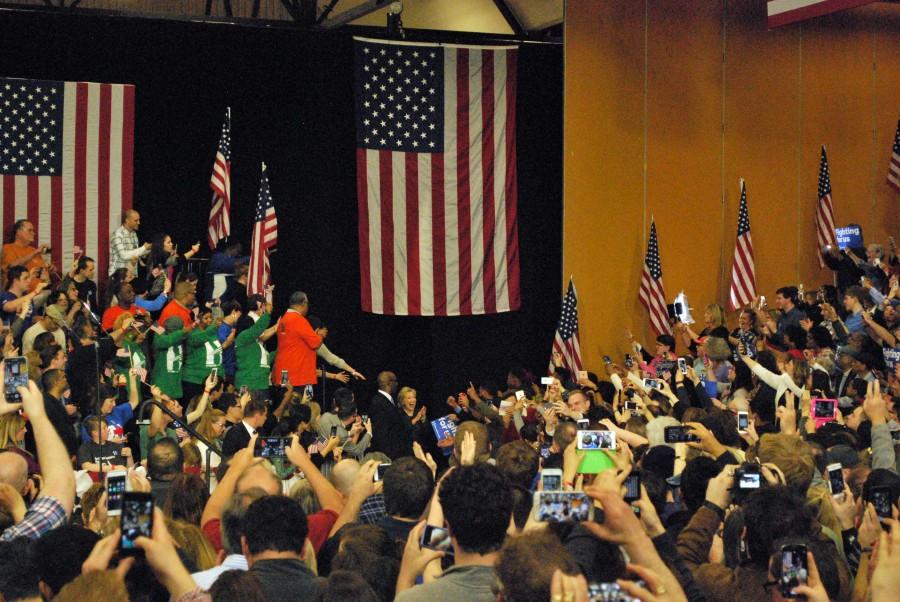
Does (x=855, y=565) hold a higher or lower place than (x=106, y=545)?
lower

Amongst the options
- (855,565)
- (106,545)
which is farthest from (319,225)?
→ (106,545)

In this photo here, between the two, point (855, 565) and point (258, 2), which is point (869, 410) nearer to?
point (855, 565)

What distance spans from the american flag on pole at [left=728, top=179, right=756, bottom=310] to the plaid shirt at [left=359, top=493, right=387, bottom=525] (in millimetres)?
10752

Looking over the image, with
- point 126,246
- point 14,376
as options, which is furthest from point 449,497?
point 126,246

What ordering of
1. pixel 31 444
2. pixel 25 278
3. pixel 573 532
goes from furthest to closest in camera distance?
1. pixel 25 278
2. pixel 31 444
3. pixel 573 532

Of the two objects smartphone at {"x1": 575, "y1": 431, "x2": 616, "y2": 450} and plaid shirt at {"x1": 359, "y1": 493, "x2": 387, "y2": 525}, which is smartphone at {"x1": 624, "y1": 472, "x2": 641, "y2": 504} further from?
plaid shirt at {"x1": 359, "y1": 493, "x2": 387, "y2": 525}

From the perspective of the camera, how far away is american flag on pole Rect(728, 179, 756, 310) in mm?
15336

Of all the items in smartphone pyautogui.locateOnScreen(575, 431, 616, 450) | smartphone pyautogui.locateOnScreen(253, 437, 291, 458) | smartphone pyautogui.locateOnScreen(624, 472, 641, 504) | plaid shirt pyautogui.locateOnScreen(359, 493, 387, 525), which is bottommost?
plaid shirt pyautogui.locateOnScreen(359, 493, 387, 525)

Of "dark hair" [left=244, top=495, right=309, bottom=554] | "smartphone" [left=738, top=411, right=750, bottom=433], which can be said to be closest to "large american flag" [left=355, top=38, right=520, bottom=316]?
"smartphone" [left=738, top=411, right=750, bottom=433]

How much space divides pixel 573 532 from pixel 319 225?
1202 cm

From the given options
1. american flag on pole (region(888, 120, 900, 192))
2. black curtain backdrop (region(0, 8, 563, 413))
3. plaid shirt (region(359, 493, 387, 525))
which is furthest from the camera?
american flag on pole (region(888, 120, 900, 192))

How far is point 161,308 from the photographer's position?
12633 millimetres

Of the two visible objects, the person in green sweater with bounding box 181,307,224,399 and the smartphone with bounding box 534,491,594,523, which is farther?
the person in green sweater with bounding box 181,307,224,399

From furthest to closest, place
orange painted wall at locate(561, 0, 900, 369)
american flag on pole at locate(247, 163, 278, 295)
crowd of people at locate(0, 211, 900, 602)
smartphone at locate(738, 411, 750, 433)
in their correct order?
1. orange painted wall at locate(561, 0, 900, 369)
2. american flag on pole at locate(247, 163, 278, 295)
3. smartphone at locate(738, 411, 750, 433)
4. crowd of people at locate(0, 211, 900, 602)
